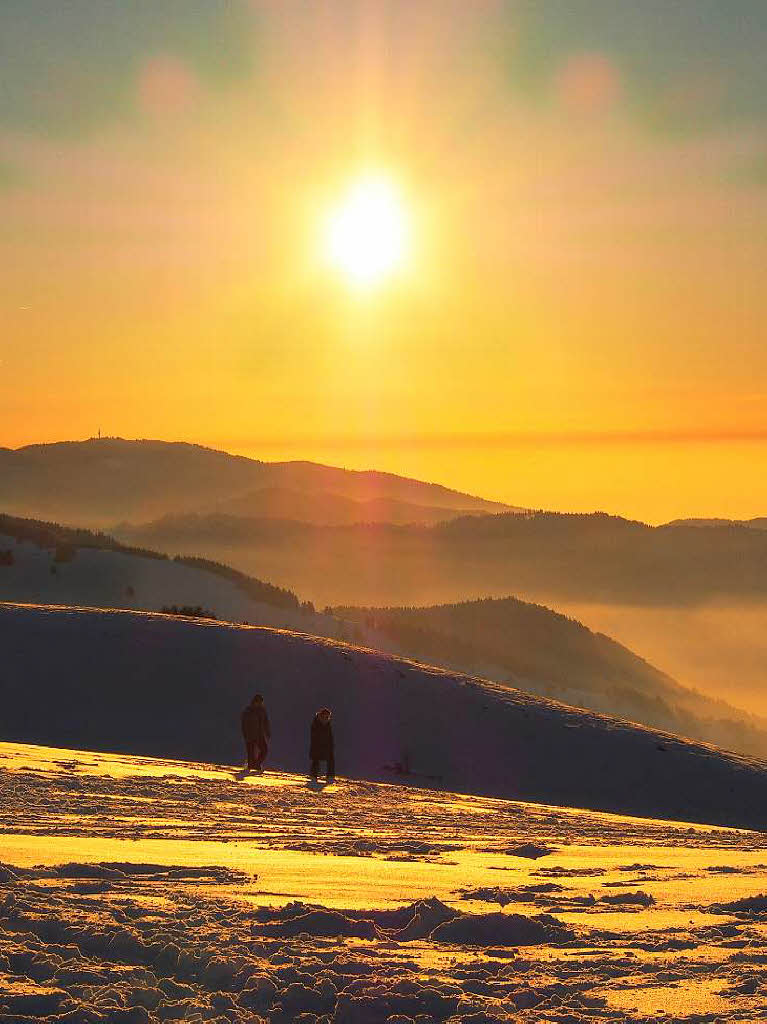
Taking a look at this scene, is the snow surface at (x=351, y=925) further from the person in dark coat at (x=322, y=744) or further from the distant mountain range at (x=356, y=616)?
the distant mountain range at (x=356, y=616)

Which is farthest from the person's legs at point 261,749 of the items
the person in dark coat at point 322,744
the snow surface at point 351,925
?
the snow surface at point 351,925

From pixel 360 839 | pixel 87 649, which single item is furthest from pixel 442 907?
pixel 87 649

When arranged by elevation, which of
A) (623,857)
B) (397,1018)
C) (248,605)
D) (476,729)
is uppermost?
(248,605)

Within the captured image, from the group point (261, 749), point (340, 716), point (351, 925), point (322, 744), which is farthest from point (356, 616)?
point (351, 925)

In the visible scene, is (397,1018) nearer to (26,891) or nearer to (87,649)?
(26,891)

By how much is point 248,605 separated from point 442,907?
135 feet

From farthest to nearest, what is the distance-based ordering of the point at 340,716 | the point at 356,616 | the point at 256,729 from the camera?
1. the point at 356,616
2. the point at 340,716
3. the point at 256,729

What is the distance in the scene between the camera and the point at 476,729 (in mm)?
26828

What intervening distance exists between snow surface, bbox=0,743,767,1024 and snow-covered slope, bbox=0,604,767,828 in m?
12.4

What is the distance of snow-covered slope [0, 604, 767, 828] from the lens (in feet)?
80.6

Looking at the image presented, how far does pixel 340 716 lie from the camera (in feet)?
87.7

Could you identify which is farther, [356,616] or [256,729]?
[356,616]

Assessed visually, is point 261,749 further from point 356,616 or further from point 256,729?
point 356,616

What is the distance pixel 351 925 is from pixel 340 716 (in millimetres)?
20076
